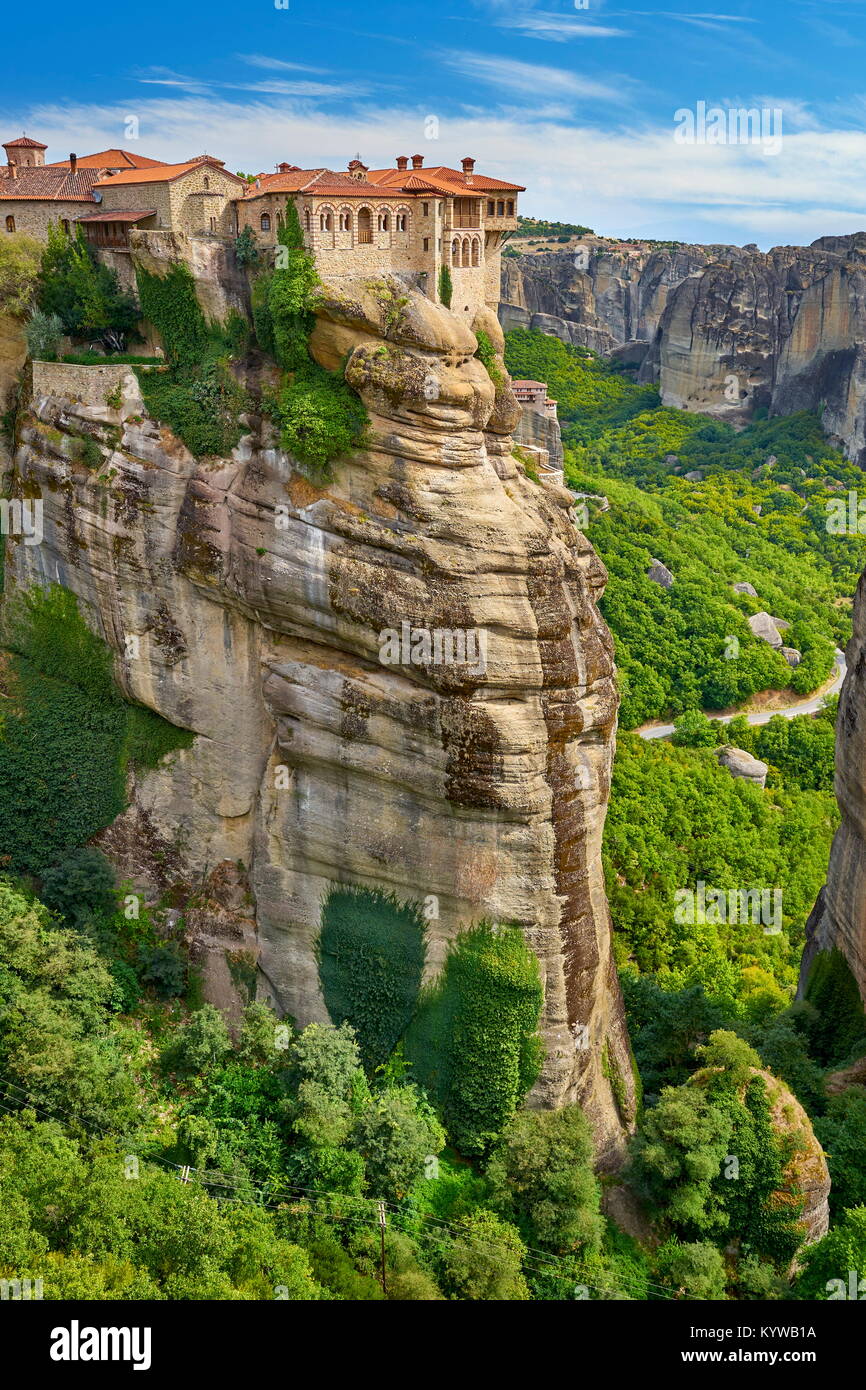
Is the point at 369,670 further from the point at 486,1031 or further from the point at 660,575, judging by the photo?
the point at 660,575

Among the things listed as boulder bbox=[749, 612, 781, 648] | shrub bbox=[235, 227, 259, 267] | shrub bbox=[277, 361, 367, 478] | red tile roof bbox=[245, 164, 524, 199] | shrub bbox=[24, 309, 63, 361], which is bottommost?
boulder bbox=[749, 612, 781, 648]

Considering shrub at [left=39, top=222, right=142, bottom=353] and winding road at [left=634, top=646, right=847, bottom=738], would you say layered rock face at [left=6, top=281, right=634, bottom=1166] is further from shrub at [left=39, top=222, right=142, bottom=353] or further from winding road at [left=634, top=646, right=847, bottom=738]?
winding road at [left=634, top=646, right=847, bottom=738]

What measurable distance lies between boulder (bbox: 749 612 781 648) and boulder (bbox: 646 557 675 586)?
388cm

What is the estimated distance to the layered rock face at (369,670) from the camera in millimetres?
23688

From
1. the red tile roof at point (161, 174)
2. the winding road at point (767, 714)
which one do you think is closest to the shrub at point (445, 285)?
the red tile roof at point (161, 174)

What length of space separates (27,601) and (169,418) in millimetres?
5951

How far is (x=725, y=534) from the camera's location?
6425 centimetres

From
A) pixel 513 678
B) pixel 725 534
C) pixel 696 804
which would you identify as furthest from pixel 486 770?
pixel 725 534

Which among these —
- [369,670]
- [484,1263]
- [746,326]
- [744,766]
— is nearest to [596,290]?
[746,326]

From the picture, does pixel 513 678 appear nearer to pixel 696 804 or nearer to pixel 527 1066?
pixel 527 1066

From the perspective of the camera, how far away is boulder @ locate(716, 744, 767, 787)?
45844mm

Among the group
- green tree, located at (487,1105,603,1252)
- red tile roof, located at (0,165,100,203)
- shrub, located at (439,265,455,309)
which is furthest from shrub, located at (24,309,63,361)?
green tree, located at (487,1105,603,1252)

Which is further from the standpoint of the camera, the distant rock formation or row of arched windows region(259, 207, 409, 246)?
the distant rock formation

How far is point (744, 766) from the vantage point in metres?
46.0
